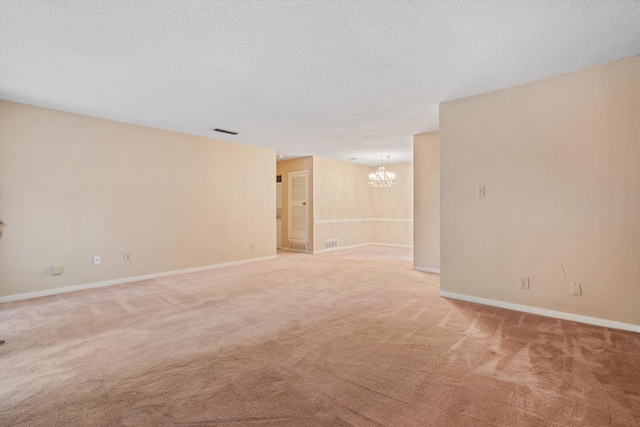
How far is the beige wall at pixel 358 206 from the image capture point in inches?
326

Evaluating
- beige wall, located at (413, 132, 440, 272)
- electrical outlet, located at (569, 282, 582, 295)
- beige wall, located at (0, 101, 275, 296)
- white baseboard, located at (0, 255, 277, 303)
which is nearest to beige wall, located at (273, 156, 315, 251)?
beige wall, located at (0, 101, 275, 296)

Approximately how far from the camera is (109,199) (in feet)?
15.5

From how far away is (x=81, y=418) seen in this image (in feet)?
5.44

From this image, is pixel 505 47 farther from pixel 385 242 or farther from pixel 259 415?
pixel 385 242

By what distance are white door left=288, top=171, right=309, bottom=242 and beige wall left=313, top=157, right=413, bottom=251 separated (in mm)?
308

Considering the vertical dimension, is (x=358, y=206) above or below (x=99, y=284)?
above

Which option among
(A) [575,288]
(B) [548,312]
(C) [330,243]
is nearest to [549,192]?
(A) [575,288]

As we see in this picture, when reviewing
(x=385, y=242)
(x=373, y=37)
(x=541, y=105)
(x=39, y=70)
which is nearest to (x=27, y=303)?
(x=39, y=70)

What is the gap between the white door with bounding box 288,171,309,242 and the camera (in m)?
8.19

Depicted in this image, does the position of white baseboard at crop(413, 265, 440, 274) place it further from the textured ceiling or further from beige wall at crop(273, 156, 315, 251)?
beige wall at crop(273, 156, 315, 251)

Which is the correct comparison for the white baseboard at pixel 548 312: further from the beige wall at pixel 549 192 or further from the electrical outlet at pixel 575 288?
the electrical outlet at pixel 575 288

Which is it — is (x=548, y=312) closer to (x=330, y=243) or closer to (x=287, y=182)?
(x=330, y=243)

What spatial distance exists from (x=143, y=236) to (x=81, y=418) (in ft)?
12.9

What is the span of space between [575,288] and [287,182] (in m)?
6.85
